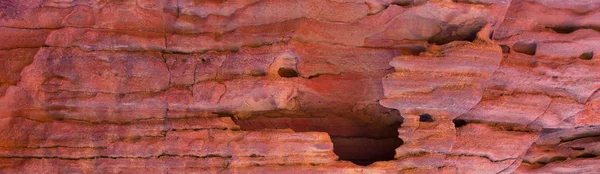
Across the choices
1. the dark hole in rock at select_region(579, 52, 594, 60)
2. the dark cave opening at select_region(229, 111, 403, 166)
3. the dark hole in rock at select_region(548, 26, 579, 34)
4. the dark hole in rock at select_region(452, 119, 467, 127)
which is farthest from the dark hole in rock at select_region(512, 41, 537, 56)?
the dark cave opening at select_region(229, 111, 403, 166)

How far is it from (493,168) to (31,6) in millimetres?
5191

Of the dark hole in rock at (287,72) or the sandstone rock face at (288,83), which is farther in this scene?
the dark hole in rock at (287,72)

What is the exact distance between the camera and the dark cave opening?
5660mm

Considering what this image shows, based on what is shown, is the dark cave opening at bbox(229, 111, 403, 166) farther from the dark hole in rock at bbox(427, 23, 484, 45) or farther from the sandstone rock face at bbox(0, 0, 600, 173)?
the dark hole in rock at bbox(427, 23, 484, 45)

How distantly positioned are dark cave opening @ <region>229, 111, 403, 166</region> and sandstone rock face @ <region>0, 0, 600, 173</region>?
2 centimetres

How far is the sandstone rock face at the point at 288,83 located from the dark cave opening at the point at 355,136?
2 cm

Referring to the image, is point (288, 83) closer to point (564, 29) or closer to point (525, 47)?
point (525, 47)

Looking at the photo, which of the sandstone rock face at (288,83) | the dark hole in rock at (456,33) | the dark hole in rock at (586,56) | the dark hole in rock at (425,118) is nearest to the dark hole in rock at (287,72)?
the sandstone rock face at (288,83)

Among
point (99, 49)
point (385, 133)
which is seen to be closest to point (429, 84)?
point (385, 133)

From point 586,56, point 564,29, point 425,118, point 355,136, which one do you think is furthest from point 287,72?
point 586,56

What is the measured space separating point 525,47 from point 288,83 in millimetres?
2713

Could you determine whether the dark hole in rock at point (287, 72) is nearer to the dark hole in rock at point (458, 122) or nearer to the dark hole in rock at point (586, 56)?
the dark hole in rock at point (458, 122)

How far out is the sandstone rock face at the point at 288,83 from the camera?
5156 mm

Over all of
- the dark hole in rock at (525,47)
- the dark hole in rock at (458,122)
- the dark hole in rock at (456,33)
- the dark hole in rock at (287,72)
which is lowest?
the dark hole in rock at (458,122)
